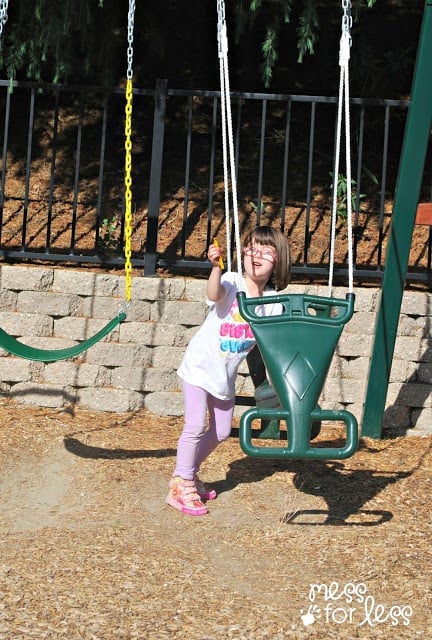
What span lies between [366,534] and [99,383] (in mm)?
2475

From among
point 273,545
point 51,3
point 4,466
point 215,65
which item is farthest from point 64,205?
point 273,545

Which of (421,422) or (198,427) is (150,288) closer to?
(198,427)

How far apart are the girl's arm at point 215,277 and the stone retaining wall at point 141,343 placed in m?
1.87

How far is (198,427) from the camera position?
189 inches

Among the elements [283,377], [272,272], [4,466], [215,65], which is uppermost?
[215,65]

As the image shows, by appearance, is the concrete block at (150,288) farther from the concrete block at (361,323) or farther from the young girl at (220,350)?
the young girl at (220,350)

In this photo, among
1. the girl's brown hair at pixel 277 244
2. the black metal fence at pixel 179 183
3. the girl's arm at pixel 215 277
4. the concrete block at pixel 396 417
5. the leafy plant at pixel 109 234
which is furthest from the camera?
the leafy plant at pixel 109 234

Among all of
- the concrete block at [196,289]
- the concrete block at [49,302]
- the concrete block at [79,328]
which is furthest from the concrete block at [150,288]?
the concrete block at [49,302]

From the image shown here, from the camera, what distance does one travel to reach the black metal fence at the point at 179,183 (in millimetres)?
6840

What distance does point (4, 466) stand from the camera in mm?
5547

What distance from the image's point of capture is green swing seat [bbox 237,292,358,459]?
3898 millimetres

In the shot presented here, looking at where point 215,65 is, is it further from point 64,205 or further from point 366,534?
point 366,534

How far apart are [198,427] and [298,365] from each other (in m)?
1.01

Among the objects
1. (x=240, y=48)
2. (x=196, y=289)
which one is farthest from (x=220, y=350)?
(x=240, y=48)
